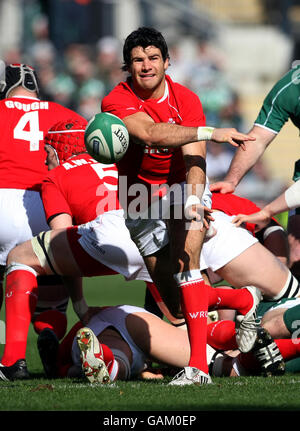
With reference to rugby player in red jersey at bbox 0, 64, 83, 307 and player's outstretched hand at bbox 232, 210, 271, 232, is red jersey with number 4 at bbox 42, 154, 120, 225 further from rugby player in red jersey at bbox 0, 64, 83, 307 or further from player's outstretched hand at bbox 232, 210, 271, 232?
player's outstretched hand at bbox 232, 210, 271, 232

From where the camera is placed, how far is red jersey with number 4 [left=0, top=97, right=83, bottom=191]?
23.0 feet

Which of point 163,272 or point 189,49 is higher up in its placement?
point 163,272

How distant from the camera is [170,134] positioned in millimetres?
5102

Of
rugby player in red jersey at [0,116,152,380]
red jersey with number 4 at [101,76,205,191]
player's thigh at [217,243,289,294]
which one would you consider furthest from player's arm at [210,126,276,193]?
red jersey with number 4 at [101,76,205,191]

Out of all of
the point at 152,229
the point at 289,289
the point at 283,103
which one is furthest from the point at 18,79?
the point at 289,289

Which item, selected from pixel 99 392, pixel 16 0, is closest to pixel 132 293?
pixel 99 392

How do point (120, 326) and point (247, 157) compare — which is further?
point (247, 157)

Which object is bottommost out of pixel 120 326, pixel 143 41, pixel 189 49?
pixel 189 49

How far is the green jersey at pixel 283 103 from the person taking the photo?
23.0ft

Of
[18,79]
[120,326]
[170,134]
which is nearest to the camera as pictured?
[170,134]

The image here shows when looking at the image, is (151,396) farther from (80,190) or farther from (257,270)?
(80,190)

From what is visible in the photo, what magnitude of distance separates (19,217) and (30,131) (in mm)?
747

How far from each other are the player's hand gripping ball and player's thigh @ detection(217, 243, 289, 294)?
1262mm

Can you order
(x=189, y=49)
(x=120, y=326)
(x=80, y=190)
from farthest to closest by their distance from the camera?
1. (x=189, y=49)
2. (x=80, y=190)
3. (x=120, y=326)
